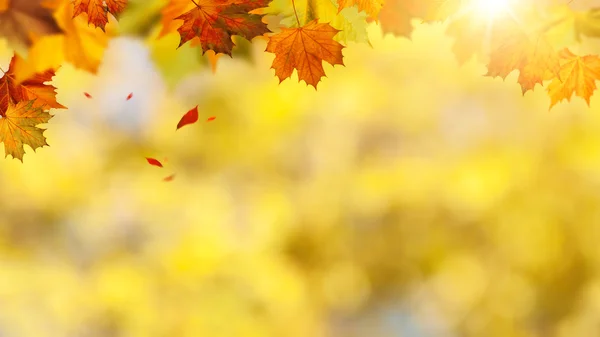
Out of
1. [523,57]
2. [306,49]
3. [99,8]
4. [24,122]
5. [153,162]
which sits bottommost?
[24,122]

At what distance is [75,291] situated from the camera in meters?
4.39

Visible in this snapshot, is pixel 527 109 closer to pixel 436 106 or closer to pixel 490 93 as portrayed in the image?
pixel 490 93

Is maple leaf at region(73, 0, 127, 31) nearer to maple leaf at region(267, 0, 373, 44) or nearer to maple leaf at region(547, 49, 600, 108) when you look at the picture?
maple leaf at region(267, 0, 373, 44)

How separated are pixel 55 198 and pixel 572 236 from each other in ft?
12.2

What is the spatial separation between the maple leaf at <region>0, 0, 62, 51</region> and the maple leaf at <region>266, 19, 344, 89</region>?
0.41 metres

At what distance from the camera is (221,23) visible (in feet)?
3.20

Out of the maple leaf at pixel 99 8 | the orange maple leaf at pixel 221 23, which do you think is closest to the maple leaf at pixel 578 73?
the orange maple leaf at pixel 221 23

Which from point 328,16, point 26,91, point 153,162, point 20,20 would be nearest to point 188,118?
point 153,162

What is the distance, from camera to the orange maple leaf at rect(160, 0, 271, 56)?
954mm

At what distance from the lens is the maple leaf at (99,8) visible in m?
1.06

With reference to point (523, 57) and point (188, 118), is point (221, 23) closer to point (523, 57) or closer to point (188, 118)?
point (523, 57)

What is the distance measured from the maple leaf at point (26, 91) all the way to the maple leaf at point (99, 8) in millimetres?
189

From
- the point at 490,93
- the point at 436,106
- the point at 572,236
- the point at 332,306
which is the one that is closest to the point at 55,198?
the point at 332,306

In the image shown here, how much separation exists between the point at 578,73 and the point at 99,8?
0.90m
